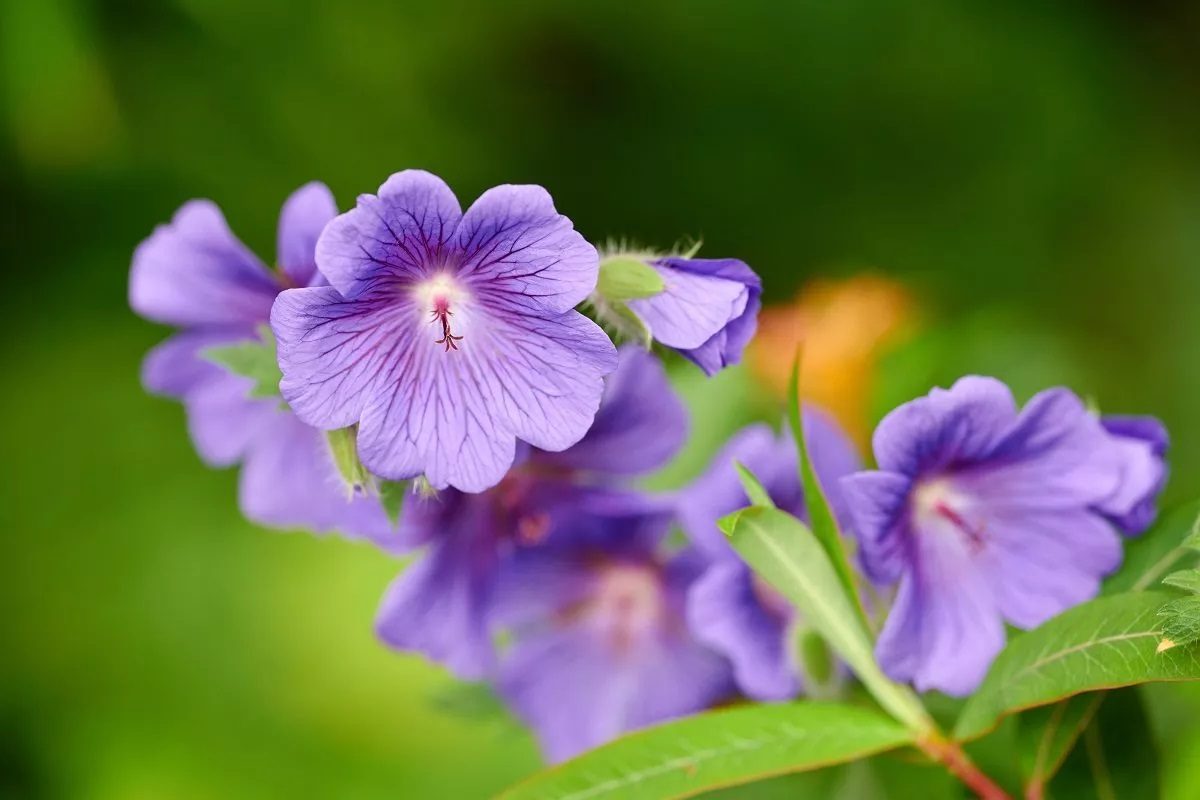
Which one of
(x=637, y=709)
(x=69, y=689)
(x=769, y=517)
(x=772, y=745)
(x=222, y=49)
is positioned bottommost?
(x=69, y=689)

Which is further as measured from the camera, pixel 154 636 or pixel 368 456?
pixel 154 636

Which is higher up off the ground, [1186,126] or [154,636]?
[1186,126]

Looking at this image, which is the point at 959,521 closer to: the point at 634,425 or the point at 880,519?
the point at 880,519

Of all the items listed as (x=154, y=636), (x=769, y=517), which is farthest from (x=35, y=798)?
(x=769, y=517)

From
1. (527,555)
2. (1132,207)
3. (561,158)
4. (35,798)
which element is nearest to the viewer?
(527,555)

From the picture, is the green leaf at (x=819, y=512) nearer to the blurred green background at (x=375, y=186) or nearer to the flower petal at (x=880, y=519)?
the flower petal at (x=880, y=519)

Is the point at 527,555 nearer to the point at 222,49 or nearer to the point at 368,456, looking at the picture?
the point at 368,456

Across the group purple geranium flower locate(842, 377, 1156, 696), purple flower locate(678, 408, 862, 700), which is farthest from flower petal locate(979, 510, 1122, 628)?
purple flower locate(678, 408, 862, 700)
